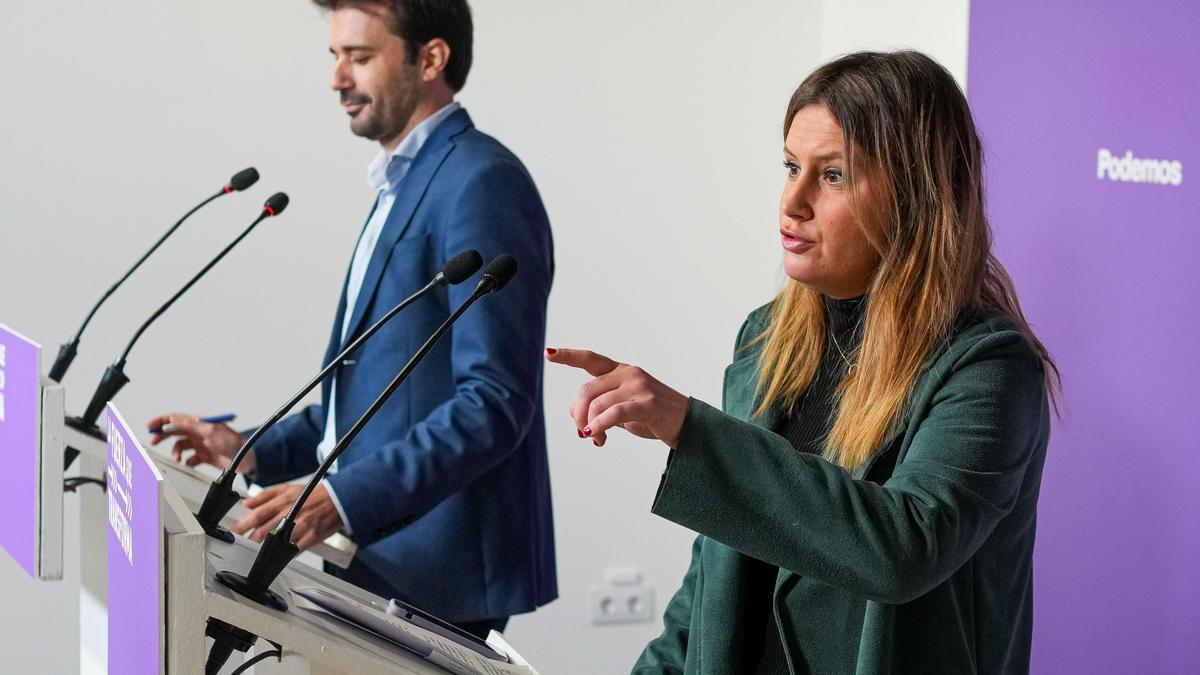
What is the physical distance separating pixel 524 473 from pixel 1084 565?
1550 millimetres

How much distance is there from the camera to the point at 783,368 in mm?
1554

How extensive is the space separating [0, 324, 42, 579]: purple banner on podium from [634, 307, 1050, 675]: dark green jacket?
0.88m

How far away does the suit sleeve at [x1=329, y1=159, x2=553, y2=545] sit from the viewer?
2.02 metres

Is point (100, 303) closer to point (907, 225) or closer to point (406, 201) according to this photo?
point (406, 201)

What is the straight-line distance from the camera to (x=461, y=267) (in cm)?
148

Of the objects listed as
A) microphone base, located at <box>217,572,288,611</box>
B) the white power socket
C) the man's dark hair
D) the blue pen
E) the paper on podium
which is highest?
the man's dark hair

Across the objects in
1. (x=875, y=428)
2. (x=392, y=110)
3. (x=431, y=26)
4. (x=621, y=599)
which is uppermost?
(x=431, y=26)

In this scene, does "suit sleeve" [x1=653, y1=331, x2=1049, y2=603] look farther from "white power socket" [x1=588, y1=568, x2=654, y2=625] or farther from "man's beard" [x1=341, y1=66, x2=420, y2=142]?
"white power socket" [x1=588, y1=568, x2=654, y2=625]

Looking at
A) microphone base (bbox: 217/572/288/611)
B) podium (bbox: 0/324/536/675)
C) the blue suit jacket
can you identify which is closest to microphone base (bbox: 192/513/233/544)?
podium (bbox: 0/324/536/675)

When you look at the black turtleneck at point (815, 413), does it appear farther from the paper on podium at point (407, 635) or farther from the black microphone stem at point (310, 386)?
the black microphone stem at point (310, 386)

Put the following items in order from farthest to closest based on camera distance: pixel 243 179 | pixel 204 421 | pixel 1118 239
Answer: pixel 1118 239 < pixel 204 421 < pixel 243 179

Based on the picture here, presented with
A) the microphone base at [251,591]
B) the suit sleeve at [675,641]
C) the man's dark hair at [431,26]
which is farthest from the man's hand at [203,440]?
the microphone base at [251,591]

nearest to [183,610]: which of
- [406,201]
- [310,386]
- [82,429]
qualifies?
[310,386]

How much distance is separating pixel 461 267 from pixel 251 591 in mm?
517
